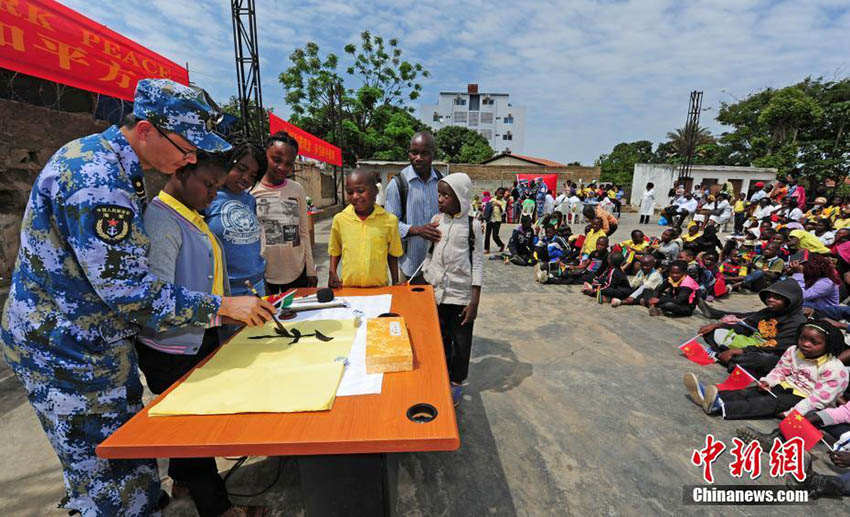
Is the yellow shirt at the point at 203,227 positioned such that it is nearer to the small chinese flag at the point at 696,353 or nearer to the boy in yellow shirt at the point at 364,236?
the boy in yellow shirt at the point at 364,236

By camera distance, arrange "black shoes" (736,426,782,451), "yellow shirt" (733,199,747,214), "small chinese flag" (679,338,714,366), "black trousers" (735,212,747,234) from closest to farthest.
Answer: "black shoes" (736,426,782,451) → "small chinese flag" (679,338,714,366) → "black trousers" (735,212,747,234) → "yellow shirt" (733,199,747,214)

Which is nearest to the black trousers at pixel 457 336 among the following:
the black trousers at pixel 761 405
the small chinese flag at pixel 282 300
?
the small chinese flag at pixel 282 300

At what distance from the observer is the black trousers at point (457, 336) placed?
260 cm

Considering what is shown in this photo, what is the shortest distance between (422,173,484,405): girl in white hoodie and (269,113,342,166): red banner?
21.0 feet

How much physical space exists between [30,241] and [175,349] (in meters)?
0.58

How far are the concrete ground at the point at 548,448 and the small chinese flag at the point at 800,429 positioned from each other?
0.56ft

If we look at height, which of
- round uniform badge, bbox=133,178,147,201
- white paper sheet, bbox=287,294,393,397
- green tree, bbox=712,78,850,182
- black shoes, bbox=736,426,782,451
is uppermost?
green tree, bbox=712,78,850,182

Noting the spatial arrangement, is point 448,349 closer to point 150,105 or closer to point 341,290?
point 341,290

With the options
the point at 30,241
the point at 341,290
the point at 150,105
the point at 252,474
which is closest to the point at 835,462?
the point at 341,290

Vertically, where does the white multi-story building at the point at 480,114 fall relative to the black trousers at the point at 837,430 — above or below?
above

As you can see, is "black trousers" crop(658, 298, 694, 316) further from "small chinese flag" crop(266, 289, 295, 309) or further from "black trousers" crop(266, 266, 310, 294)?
"small chinese flag" crop(266, 289, 295, 309)

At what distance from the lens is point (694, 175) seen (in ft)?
66.5

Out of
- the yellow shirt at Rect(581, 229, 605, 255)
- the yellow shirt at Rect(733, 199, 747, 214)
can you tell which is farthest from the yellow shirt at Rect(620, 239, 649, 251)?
the yellow shirt at Rect(733, 199, 747, 214)

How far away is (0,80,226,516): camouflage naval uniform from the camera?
3.65 feet
